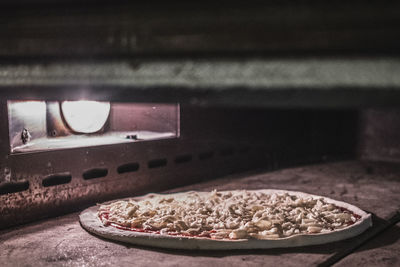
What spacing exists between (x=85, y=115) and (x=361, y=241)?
3.35m

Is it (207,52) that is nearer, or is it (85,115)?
(207,52)

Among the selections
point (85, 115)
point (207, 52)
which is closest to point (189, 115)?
point (85, 115)

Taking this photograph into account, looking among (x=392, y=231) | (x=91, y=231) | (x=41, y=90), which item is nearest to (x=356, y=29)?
(x=41, y=90)

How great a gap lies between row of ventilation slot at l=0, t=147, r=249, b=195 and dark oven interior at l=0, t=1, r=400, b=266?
2 cm

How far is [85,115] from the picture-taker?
16.8 ft

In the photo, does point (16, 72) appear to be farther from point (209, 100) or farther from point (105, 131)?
point (105, 131)

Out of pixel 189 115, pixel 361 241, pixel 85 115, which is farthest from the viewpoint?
pixel 189 115

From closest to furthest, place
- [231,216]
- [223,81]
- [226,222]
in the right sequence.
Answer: [223,81]
[226,222]
[231,216]

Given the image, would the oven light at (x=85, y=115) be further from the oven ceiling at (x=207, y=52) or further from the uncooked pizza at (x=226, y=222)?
the oven ceiling at (x=207, y=52)

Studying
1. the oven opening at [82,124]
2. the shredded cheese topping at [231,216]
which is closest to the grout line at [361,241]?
the shredded cheese topping at [231,216]

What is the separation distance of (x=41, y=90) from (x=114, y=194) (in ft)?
13.4

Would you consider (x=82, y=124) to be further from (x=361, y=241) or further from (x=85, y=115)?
(x=361, y=241)

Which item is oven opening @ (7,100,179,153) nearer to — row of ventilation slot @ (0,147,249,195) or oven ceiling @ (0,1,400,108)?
row of ventilation slot @ (0,147,249,195)

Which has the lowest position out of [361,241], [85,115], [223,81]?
[361,241]
